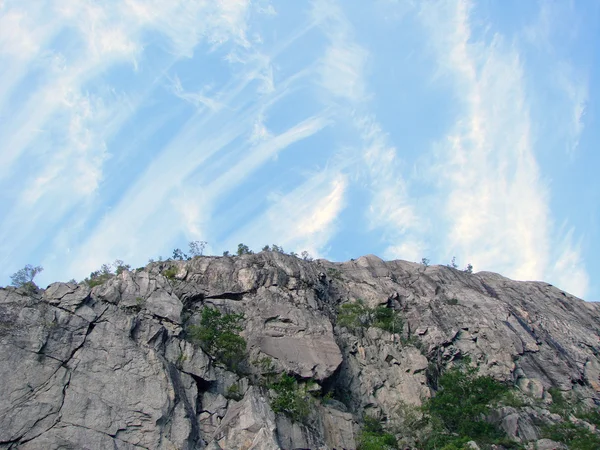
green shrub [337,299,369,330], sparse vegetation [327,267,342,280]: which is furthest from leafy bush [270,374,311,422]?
sparse vegetation [327,267,342,280]

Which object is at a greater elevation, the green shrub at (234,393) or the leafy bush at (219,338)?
the leafy bush at (219,338)

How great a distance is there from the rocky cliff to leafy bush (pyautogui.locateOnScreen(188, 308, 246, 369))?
3.81 ft

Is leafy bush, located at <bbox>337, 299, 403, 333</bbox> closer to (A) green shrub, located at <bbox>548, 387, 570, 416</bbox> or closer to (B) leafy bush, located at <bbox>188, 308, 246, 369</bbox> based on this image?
(B) leafy bush, located at <bbox>188, 308, 246, 369</bbox>

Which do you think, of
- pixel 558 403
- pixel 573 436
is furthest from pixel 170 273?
pixel 558 403

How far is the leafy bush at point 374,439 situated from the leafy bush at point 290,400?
16.6 ft

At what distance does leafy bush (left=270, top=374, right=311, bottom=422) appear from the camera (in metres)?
38.2

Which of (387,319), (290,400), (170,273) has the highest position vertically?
(170,273)

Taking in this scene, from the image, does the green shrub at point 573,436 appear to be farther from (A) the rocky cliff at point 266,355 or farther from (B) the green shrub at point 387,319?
(B) the green shrub at point 387,319

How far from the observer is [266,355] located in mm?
45312

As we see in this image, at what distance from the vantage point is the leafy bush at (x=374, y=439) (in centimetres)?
3922

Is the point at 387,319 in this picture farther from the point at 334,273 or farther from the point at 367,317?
the point at 334,273

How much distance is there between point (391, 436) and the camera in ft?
136

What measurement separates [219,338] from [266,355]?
458 cm

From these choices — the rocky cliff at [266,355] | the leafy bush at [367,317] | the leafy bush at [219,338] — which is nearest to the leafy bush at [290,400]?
the rocky cliff at [266,355]
